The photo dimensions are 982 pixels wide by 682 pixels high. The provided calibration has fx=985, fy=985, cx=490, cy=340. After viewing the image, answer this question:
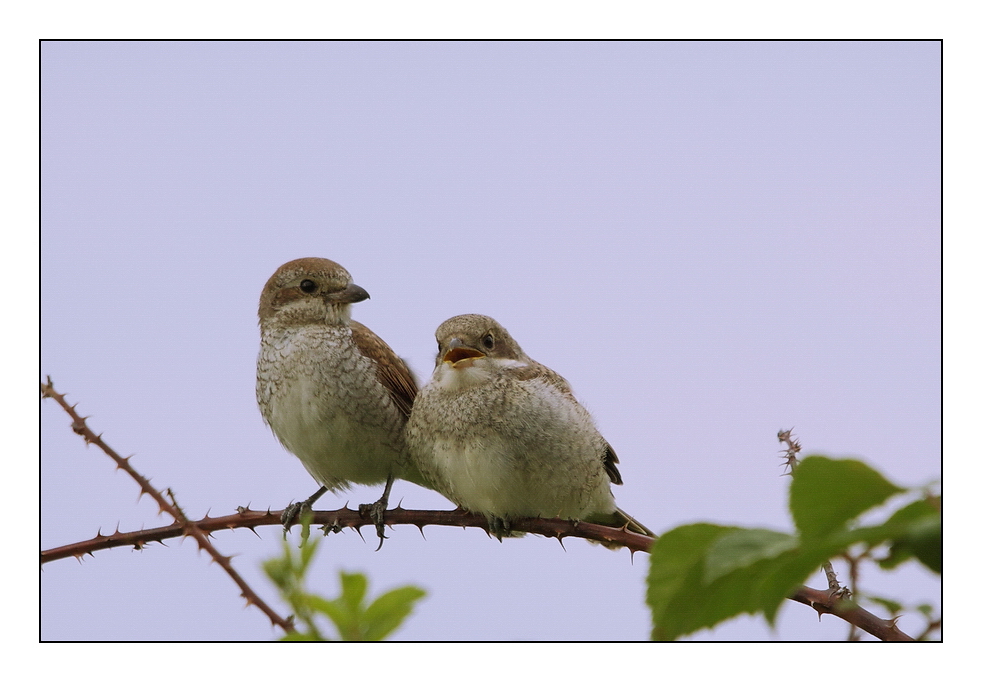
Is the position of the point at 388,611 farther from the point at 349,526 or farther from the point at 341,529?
the point at 341,529

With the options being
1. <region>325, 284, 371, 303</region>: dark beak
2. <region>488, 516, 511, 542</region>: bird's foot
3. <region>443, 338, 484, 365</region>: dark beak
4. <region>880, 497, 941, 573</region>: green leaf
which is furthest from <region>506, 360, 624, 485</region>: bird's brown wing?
<region>880, 497, 941, 573</region>: green leaf

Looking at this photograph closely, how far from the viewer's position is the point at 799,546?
133cm

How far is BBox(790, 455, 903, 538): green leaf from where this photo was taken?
1417 millimetres

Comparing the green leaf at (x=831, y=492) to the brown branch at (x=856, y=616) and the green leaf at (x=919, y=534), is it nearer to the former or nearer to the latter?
the green leaf at (x=919, y=534)

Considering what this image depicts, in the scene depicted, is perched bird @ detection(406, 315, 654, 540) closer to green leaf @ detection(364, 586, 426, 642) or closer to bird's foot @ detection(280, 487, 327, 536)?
bird's foot @ detection(280, 487, 327, 536)

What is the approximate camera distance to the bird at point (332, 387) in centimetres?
516

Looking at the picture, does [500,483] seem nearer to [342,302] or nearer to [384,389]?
[384,389]

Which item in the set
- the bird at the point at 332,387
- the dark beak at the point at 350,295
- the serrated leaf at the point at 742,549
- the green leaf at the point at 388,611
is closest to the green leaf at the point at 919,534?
the serrated leaf at the point at 742,549

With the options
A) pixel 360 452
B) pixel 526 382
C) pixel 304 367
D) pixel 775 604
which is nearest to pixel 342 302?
pixel 304 367

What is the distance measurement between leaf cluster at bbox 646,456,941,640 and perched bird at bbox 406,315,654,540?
2993mm

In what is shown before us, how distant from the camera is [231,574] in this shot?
8.05ft

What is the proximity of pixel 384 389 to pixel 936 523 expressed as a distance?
4059 millimetres

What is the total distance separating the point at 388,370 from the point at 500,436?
39.2 inches

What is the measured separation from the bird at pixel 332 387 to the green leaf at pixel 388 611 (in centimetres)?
324
